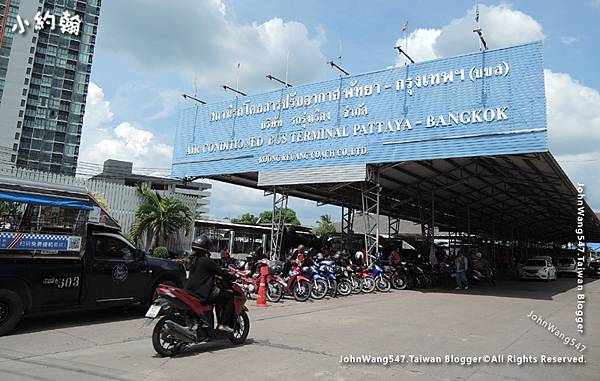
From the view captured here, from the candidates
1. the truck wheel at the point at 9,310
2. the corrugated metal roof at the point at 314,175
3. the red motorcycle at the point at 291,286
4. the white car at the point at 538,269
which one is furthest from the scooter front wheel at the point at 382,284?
the white car at the point at 538,269

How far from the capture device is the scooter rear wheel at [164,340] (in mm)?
5836

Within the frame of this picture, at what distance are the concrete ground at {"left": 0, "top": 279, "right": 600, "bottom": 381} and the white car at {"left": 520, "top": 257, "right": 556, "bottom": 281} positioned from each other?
47.0 ft

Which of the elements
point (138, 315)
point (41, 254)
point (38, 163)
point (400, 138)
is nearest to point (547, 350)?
point (138, 315)

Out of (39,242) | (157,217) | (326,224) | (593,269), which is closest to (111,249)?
(39,242)

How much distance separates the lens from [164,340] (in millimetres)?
5918

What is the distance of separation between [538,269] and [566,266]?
349 inches

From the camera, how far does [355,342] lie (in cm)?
715

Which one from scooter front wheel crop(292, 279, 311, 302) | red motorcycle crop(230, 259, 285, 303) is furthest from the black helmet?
scooter front wheel crop(292, 279, 311, 302)

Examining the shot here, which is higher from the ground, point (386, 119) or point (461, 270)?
point (386, 119)

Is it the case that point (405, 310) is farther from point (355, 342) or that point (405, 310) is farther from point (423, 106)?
point (423, 106)

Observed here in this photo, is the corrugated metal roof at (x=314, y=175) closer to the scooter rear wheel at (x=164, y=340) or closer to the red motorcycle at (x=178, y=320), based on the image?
the red motorcycle at (x=178, y=320)

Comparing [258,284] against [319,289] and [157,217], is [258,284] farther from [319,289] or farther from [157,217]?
[157,217]

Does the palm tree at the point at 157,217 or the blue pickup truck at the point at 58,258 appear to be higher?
the palm tree at the point at 157,217

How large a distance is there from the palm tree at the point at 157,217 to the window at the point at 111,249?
13.9 metres
